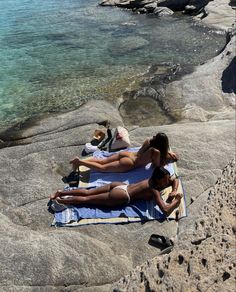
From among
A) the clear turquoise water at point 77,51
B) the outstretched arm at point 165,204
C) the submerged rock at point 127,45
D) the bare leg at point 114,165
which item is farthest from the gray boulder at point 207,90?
the submerged rock at point 127,45

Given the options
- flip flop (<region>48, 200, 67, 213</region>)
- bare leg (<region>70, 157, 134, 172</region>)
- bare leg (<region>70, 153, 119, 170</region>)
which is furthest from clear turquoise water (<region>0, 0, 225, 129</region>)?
flip flop (<region>48, 200, 67, 213</region>)

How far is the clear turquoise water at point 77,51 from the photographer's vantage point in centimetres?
1856

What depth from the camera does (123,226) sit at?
378 inches

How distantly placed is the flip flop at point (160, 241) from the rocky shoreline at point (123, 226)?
0.13 meters

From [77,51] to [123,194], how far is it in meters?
16.3

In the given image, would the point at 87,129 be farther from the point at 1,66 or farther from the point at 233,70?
the point at 1,66

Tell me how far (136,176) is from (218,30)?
1889cm

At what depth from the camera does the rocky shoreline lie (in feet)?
12.0

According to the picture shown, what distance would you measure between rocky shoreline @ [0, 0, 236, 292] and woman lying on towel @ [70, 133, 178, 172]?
861mm

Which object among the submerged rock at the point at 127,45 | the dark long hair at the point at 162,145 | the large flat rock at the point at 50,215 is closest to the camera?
the large flat rock at the point at 50,215

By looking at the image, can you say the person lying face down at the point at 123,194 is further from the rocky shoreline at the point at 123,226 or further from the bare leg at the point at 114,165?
the bare leg at the point at 114,165

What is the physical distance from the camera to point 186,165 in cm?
1153

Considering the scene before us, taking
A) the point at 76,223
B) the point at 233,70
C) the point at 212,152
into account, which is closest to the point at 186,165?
the point at 212,152

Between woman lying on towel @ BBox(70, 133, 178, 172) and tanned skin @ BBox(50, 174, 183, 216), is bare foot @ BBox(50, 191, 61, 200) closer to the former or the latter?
tanned skin @ BBox(50, 174, 183, 216)
